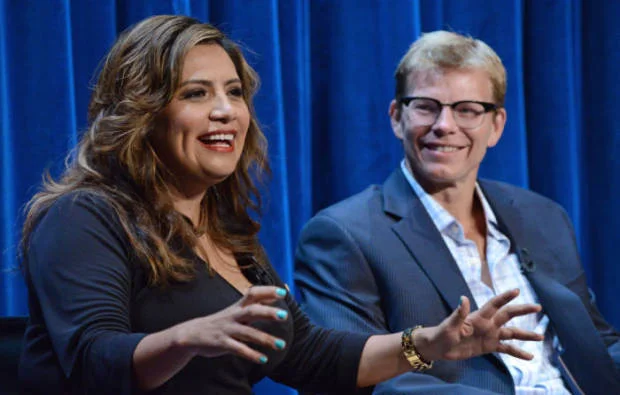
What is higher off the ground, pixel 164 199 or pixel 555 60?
pixel 555 60

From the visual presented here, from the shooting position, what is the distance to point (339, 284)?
2.20 meters

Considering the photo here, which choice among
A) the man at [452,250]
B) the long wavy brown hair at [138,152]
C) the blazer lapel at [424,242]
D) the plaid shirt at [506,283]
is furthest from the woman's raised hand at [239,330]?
the plaid shirt at [506,283]

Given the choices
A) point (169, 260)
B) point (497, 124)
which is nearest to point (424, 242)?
point (497, 124)

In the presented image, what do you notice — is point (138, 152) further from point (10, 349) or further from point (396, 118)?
point (396, 118)

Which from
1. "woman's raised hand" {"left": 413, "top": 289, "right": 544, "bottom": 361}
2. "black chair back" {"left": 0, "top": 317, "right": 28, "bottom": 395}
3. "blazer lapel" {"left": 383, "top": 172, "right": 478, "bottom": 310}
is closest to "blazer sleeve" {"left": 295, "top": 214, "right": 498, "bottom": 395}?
"blazer lapel" {"left": 383, "top": 172, "right": 478, "bottom": 310}

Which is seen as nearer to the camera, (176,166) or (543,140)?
(176,166)

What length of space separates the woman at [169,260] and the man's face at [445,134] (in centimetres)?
62

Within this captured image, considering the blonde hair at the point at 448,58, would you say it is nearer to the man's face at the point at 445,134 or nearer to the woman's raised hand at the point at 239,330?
the man's face at the point at 445,134

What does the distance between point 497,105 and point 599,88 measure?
0.87 m

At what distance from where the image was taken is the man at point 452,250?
2.18m

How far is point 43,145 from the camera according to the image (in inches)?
94.7

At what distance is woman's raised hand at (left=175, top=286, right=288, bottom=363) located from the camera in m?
1.25

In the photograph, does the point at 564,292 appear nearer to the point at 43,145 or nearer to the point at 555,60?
the point at 555,60

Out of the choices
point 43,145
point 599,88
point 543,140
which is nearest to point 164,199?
point 43,145
